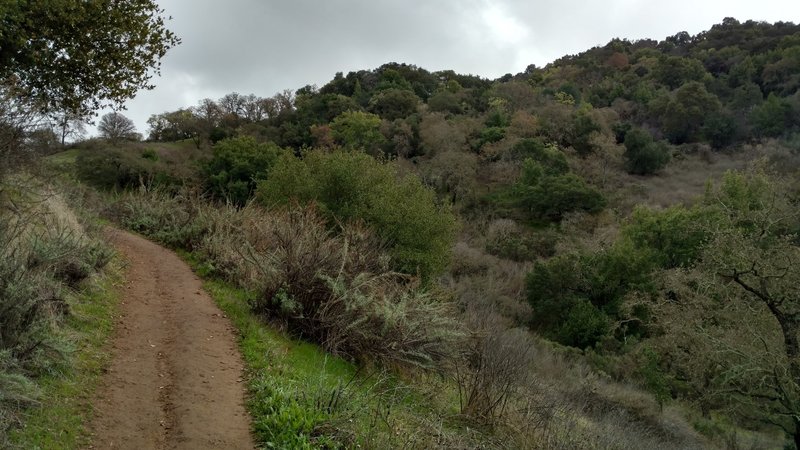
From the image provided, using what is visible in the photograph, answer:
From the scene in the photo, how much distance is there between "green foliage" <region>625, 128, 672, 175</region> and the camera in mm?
53250

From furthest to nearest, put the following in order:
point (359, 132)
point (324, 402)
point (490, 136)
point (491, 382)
Result: point (490, 136)
point (359, 132)
point (491, 382)
point (324, 402)

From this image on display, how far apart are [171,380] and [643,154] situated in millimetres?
52644

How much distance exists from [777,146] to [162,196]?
5186 centimetres

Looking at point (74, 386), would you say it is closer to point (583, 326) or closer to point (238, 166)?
point (583, 326)

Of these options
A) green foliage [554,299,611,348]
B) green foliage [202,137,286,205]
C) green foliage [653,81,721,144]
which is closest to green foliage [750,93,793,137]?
green foliage [653,81,721,144]

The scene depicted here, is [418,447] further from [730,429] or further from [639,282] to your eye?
[639,282]

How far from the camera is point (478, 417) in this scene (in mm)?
8219

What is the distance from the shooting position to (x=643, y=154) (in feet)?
175

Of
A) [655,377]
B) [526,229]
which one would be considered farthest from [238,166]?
[655,377]

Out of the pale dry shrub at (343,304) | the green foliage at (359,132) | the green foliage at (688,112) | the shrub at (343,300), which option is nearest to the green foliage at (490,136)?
the green foliage at (359,132)

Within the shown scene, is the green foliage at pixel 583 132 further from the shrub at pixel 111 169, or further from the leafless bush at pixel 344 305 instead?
the leafless bush at pixel 344 305

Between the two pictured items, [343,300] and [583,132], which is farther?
[583,132]

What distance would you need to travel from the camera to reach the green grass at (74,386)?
526cm

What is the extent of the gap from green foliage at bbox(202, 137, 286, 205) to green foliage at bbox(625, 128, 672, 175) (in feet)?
105
